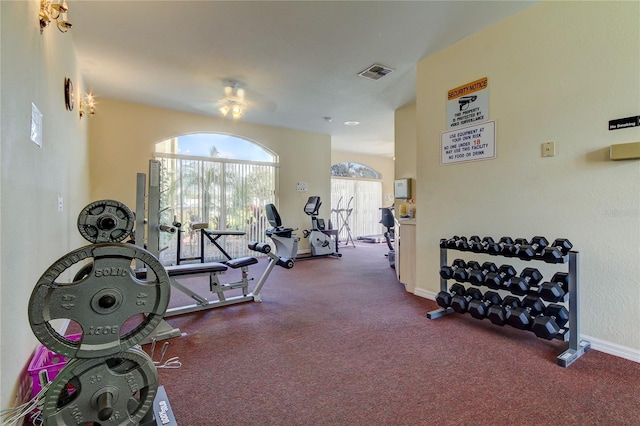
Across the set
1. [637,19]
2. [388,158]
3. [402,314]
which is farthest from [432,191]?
[388,158]

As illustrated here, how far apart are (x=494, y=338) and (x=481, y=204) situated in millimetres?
1183

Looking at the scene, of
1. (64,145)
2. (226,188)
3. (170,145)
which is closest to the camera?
(64,145)

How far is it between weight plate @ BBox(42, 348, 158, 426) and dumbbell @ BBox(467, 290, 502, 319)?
7.54ft

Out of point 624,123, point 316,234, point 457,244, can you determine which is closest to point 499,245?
point 457,244

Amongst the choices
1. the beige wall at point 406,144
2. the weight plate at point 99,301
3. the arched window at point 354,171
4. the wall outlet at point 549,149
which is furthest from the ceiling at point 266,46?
the arched window at point 354,171

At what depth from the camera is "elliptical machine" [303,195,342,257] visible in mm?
6328

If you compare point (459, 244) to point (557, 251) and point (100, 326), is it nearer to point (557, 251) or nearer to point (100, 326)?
point (557, 251)

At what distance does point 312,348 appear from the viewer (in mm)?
2311

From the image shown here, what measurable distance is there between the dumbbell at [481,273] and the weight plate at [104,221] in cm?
250

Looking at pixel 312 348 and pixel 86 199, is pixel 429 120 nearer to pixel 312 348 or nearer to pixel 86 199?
pixel 312 348

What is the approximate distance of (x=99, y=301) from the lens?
3.99 ft

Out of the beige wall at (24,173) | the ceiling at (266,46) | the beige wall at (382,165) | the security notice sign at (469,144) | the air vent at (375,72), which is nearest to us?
the beige wall at (24,173)

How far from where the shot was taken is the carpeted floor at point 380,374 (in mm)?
1582

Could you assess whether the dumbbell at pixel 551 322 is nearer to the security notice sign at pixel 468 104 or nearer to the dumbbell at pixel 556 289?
the dumbbell at pixel 556 289
